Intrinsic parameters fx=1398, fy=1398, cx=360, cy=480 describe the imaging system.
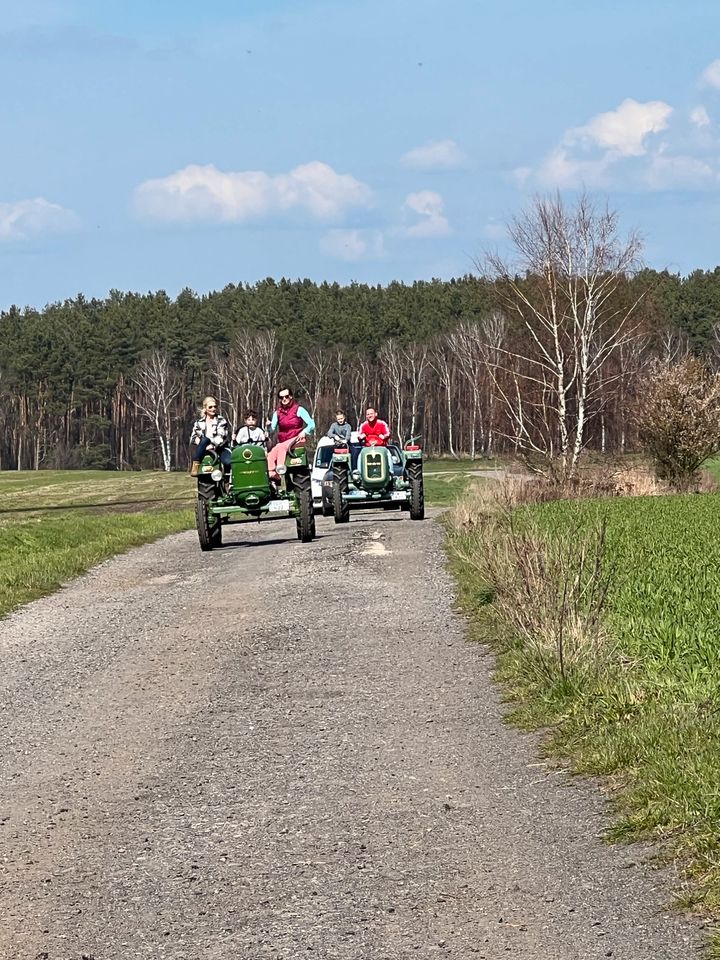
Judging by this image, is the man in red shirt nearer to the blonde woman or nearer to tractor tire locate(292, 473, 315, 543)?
tractor tire locate(292, 473, 315, 543)

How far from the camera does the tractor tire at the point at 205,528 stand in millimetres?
20688

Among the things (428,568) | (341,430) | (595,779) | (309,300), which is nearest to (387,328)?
(309,300)

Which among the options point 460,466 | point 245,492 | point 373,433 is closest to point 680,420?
point 373,433

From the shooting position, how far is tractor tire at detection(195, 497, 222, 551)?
67.9 ft

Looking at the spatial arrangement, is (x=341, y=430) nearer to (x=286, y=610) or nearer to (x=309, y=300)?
(x=286, y=610)

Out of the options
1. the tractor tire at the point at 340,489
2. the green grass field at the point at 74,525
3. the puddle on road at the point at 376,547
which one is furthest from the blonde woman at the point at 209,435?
the tractor tire at the point at 340,489

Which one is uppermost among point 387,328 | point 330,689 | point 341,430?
point 387,328

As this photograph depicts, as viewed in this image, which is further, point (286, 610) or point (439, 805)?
point (286, 610)

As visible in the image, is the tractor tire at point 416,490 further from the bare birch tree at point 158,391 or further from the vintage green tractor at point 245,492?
the bare birch tree at point 158,391

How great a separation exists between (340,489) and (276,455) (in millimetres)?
3032

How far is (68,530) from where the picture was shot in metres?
25.8

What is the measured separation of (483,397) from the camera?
361ft

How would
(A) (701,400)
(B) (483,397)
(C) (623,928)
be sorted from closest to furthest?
1. (C) (623,928)
2. (A) (701,400)
3. (B) (483,397)

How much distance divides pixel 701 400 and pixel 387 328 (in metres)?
90.5
